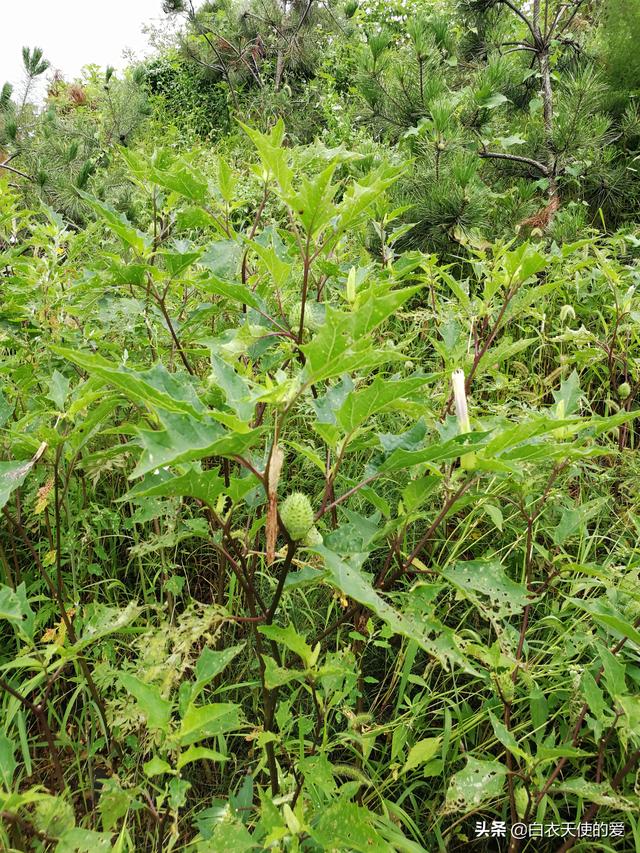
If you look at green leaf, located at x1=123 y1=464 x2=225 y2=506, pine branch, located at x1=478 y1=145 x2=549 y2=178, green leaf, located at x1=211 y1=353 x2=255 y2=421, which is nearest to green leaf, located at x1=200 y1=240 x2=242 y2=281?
green leaf, located at x1=211 y1=353 x2=255 y2=421

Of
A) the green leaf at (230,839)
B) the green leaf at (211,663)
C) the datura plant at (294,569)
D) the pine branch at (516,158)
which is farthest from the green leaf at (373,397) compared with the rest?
the pine branch at (516,158)

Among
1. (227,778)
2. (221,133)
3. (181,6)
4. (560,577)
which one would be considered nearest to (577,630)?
(560,577)

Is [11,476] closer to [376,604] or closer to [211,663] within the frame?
[211,663]

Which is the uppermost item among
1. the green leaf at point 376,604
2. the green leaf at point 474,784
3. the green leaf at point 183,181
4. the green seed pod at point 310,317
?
the green leaf at point 183,181

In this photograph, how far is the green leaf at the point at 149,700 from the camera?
84 centimetres

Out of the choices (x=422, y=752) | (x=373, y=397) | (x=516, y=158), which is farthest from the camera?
(x=516, y=158)

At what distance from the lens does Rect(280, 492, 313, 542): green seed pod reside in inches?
30.0

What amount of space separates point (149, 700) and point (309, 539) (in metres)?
0.33

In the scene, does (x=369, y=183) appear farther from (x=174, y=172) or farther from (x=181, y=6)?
(x=181, y=6)

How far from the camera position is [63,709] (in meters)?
1.44

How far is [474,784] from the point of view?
1.00 meters

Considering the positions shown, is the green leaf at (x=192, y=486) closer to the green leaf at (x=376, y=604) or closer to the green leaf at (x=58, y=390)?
the green leaf at (x=376, y=604)

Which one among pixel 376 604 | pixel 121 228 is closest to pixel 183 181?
pixel 121 228

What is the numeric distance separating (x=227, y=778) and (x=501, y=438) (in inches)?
40.5
